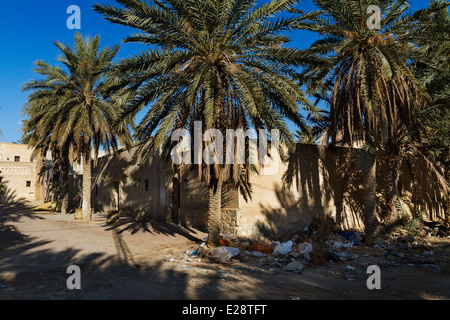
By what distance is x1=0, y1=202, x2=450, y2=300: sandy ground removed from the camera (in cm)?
628

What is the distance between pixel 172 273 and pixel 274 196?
20.9 feet

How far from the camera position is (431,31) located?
10.6m

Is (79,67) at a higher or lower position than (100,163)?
higher

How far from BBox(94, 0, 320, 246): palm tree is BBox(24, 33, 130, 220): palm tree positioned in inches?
262

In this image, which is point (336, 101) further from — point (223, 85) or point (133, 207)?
point (133, 207)

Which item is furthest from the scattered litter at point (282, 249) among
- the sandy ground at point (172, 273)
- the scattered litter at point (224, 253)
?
Answer: the scattered litter at point (224, 253)

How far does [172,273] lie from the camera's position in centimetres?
769

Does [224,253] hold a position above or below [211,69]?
below

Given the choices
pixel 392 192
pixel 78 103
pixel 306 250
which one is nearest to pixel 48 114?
pixel 78 103

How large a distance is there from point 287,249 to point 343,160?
6779 millimetres

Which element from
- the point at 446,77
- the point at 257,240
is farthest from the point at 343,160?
the point at 257,240

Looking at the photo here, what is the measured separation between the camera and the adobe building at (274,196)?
41.0ft

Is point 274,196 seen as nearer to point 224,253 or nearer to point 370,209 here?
point 370,209

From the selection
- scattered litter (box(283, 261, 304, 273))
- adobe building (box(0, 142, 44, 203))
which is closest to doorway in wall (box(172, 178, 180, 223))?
scattered litter (box(283, 261, 304, 273))
